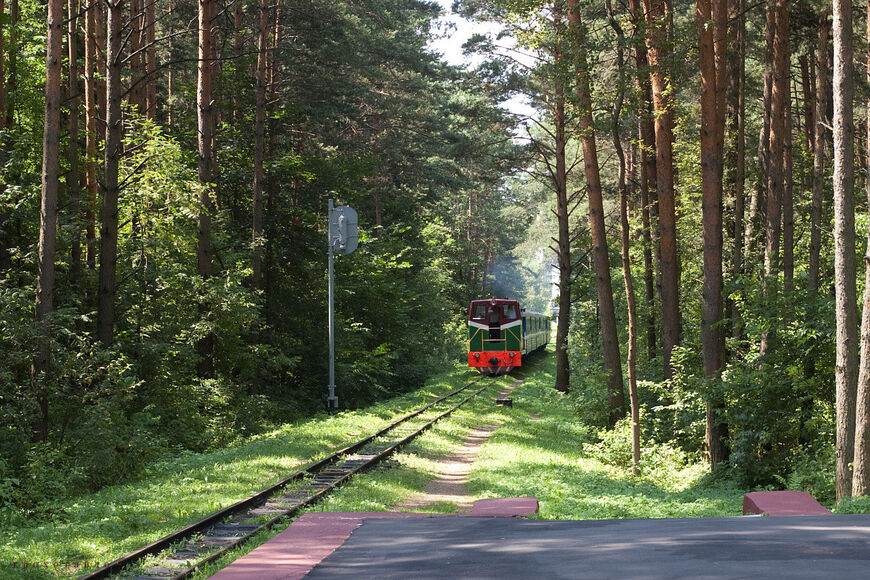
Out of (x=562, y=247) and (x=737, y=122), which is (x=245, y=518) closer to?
(x=737, y=122)

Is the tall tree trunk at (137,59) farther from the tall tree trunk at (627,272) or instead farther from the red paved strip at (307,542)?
the red paved strip at (307,542)

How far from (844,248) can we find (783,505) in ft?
11.9

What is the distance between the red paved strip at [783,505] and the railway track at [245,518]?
204 inches

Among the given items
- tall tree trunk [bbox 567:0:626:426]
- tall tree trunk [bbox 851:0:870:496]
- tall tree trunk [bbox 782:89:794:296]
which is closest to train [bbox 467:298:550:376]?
tall tree trunk [bbox 567:0:626:426]

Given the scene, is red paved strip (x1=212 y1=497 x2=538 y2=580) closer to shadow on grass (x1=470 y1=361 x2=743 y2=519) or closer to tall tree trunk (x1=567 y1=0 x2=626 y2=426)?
shadow on grass (x1=470 y1=361 x2=743 y2=519)

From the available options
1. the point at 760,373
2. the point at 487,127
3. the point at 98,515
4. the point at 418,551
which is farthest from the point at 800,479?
the point at 487,127

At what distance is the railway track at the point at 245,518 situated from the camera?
26.8ft

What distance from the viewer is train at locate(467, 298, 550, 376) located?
113 ft

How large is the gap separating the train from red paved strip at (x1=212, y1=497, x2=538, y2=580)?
79.0ft

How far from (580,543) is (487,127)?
24940mm

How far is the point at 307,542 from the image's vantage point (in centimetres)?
815

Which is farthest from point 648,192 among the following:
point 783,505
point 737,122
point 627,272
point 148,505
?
point 148,505

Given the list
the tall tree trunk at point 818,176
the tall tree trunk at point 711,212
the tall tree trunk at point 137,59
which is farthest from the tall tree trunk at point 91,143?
the tall tree trunk at point 818,176

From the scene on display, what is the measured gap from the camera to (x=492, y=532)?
795cm
